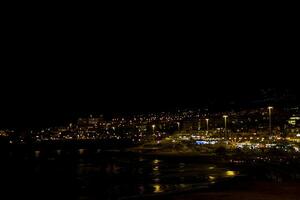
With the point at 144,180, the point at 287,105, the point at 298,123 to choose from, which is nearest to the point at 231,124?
the point at 287,105

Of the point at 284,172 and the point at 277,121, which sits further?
the point at 277,121

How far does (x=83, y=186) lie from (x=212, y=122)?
117 m

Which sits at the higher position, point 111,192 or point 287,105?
point 287,105

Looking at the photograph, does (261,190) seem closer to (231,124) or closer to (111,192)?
(111,192)

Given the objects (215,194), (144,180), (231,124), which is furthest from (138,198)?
(231,124)

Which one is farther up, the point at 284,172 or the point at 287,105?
the point at 287,105

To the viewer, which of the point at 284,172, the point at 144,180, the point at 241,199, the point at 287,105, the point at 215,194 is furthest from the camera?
the point at 287,105

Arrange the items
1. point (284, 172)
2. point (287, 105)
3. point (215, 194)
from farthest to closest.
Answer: point (287, 105) < point (284, 172) < point (215, 194)

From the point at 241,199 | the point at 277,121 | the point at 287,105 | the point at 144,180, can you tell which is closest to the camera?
the point at 241,199

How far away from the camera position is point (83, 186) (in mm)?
31547

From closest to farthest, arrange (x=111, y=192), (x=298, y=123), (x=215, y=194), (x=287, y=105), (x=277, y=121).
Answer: (x=215, y=194)
(x=111, y=192)
(x=298, y=123)
(x=277, y=121)
(x=287, y=105)

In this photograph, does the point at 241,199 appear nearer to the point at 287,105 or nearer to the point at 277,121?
the point at 277,121

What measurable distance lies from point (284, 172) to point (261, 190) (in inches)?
420

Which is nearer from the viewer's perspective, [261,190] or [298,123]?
[261,190]
